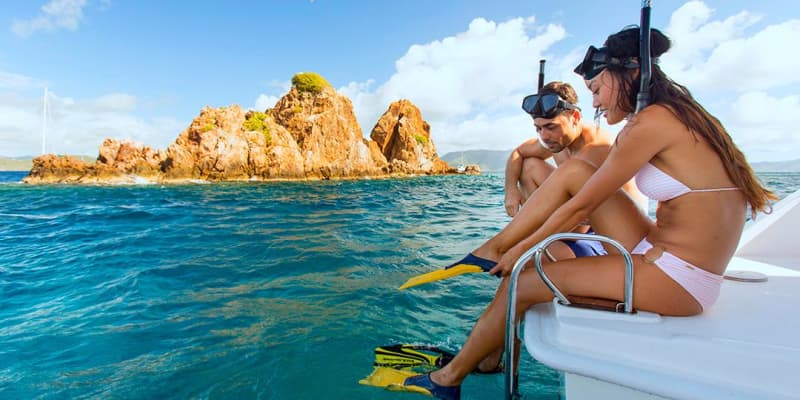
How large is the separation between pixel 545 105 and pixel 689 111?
122cm

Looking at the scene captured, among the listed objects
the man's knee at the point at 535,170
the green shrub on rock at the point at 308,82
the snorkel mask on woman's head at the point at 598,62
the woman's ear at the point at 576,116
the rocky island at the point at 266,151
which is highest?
the green shrub on rock at the point at 308,82

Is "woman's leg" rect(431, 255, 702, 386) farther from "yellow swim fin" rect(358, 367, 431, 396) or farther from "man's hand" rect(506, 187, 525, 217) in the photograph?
"man's hand" rect(506, 187, 525, 217)

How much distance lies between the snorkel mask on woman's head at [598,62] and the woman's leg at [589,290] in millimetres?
1003

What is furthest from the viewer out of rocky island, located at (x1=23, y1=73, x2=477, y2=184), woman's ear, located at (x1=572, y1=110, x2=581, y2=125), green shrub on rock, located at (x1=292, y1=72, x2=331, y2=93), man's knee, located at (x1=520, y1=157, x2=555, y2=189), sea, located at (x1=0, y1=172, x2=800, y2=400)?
green shrub on rock, located at (x1=292, y1=72, x2=331, y2=93)

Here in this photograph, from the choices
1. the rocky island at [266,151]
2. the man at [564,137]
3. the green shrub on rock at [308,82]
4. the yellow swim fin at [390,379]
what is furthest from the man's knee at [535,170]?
the green shrub on rock at [308,82]

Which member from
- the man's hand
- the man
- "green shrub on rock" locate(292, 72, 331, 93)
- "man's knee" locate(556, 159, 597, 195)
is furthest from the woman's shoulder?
"green shrub on rock" locate(292, 72, 331, 93)

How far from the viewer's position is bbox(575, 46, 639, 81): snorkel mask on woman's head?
190 cm

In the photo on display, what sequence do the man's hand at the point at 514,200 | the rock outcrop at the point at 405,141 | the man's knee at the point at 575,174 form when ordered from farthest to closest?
the rock outcrop at the point at 405,141, the man's hand at the point at 514,200, the man's knee at the point at 575,174

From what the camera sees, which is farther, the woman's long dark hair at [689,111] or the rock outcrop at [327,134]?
the rock outcrop at [327,134]

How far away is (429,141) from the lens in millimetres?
79562

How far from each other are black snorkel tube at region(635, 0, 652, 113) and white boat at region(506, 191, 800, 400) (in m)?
1.03

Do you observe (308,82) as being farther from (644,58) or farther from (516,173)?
(644,58)

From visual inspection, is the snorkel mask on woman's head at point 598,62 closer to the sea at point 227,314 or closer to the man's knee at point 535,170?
the man's knee at point 535,170

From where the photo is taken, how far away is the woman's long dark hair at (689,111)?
170cm
